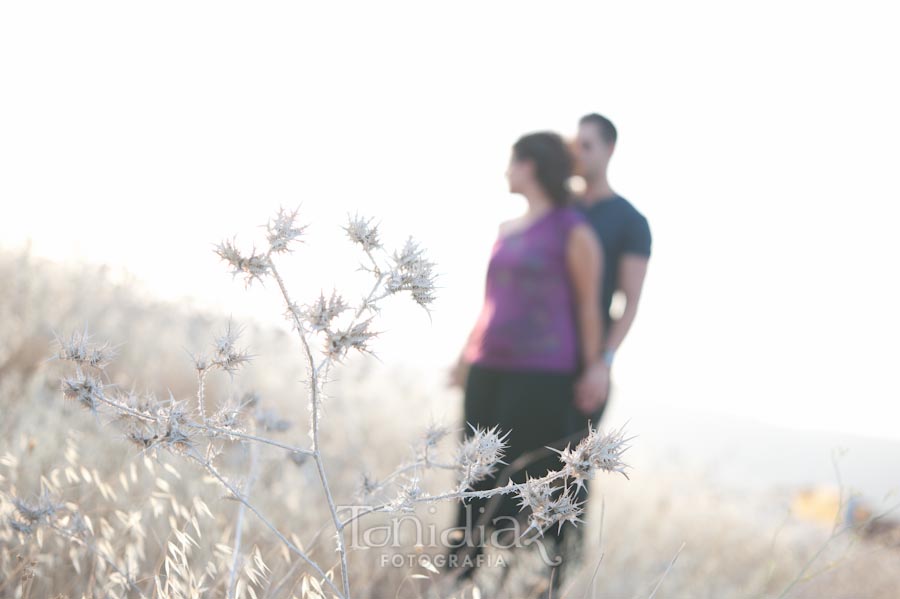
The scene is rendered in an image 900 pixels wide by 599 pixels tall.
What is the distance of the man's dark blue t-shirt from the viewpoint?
3057 millimetres

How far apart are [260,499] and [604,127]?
2.38 meters

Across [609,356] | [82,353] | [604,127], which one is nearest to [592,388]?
[609,356]

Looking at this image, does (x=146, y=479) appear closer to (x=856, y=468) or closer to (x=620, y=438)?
(x=620, y=438)

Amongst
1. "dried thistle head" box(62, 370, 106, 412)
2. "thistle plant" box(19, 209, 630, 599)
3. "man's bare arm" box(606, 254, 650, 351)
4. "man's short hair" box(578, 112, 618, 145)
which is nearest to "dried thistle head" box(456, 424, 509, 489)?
"thistle plant" box(19, 209, 630, 599)

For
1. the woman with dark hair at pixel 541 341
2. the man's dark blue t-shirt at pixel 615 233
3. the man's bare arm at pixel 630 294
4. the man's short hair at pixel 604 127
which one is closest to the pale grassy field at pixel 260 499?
the woman with dark hair at pixel 541 341

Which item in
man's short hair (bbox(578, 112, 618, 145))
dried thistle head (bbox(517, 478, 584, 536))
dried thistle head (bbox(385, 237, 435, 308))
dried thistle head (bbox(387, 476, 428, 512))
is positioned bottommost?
dried thistle head (bbox(387, 476, 428, 512))

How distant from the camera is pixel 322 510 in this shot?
3.36 metres

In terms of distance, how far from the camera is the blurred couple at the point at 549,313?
2.93 m

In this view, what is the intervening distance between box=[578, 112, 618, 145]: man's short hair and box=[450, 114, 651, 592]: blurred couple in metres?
0.21

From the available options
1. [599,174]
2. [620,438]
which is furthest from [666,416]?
[620,438]

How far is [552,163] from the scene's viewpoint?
3.10 metres

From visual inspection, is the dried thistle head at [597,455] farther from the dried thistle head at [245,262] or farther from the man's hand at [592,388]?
the man's hand at [592,388]

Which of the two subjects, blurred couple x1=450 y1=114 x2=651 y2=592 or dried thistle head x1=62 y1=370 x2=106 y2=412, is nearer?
dried thistle head x1=62 y1=370 x2=106 y2=412

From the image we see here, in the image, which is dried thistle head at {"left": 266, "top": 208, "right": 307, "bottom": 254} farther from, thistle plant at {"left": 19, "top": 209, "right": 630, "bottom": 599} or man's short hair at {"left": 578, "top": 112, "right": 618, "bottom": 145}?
man's short hair at {"left": 578, "top": 112, "right": 618, "bottom": 145}
